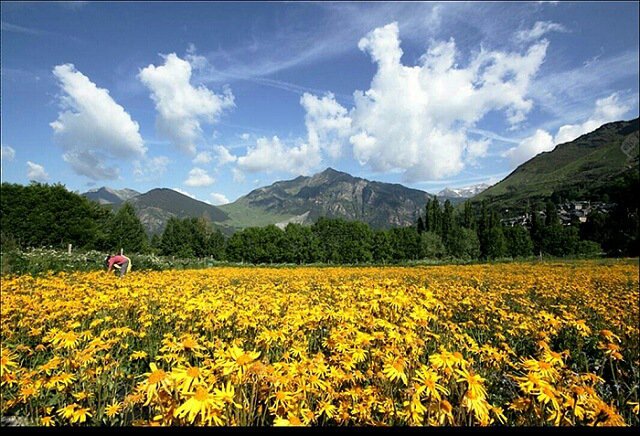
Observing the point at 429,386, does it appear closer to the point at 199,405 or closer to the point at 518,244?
the point at 199,405

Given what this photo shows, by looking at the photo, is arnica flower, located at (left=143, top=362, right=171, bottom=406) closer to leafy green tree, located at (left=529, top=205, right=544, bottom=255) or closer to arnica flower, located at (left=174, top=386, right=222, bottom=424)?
arnica flower, located at (left=174, top=386, right=222, bottom=424)

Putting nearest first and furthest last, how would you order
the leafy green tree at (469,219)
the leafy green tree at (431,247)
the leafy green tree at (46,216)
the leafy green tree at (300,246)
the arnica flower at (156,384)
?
1. the arnica flower at (156,384)
2. the leafy green tree at (46,216)
3. the leafy green tree at (300,246)
4. the leafy green tree at (431,247)
5. the leafy green tree at (469,219)

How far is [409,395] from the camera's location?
2.19 m

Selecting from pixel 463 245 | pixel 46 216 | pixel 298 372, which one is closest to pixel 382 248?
pixel 463 245

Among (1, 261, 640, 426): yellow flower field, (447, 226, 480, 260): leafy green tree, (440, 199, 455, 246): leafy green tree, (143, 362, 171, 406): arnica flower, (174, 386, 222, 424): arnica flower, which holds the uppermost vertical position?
(440, 199, 455, 246): leafy green tree

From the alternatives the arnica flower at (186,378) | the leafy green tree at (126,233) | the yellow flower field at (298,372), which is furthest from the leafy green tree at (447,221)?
the arnica flower at (186,378)

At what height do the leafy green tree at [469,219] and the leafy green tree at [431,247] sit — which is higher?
the leafy green tree at [469,219]

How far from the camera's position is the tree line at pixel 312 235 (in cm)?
3997

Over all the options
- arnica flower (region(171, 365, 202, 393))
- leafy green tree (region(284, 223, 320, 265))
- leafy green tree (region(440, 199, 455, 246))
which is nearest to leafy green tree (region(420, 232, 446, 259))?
leafy green tree (region(440, 199, 455, 246))

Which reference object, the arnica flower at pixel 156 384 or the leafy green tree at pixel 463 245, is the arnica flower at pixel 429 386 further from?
the leafy green tree at pixel 463 245

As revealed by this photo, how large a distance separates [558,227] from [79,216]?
79254 millimetres

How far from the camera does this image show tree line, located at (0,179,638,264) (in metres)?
40.0

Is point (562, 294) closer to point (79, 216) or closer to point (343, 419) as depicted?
point (343, 419)

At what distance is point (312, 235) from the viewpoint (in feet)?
192
